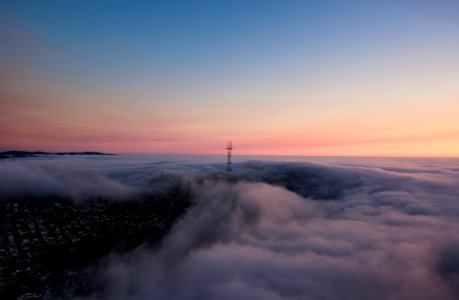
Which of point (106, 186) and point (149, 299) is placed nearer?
point (149, 299)

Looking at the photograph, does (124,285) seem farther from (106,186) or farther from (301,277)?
(106,186)

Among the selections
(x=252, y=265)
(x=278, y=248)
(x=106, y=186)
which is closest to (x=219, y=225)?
(x=278, y=248)

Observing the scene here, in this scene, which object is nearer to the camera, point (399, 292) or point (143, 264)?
point (399, 292)

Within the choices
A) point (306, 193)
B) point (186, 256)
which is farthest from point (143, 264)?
point (306, 193)

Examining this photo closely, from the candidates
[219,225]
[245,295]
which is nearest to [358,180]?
[219,225]

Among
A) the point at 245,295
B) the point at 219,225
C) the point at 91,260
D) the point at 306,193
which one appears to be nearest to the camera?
the point at 245,295

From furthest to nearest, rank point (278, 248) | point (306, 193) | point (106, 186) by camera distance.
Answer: point (306, 193) → point (106, 186) → point (278, 248)

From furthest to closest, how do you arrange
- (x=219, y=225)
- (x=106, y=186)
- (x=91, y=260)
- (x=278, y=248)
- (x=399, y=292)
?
(x=106, y=186)
(x=219, y=225)
(x=278, y=248)
(x=91, y=260)
(x=399, y=292)

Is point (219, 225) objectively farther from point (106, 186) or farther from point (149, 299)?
point (106, 186)

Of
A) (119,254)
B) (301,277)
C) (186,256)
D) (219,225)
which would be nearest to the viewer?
(301,277)
